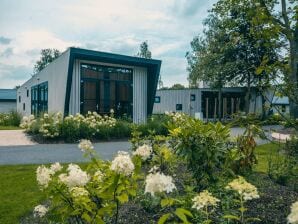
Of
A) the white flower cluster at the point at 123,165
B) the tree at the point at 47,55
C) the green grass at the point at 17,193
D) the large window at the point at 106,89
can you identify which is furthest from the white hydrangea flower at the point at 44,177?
the tree at the point at 47,55

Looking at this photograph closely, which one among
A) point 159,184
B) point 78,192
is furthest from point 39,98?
point 159,184

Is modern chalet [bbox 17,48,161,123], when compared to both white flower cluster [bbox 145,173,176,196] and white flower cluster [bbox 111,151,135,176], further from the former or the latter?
white flower cluster [bbox 145,173,176,196]

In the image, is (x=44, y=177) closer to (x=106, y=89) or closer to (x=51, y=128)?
(x=51, y=128)

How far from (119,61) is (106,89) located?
5.31 feet

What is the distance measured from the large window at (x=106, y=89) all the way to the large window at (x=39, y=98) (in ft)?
17.3

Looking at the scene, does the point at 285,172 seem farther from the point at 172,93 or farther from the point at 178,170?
the point at 172,93

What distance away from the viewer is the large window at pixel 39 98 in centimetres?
2197

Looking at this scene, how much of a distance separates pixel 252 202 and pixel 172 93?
25.3m

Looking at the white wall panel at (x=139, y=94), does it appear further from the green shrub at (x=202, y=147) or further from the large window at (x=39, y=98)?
the green shrub at (x=202, y=147)

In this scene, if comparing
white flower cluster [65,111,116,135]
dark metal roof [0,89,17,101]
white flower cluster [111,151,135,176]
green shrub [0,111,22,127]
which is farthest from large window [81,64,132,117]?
dark metal roof [0,89,17,101]

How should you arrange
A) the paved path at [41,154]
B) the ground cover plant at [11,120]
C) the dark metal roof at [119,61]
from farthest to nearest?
the ground cover plant at [11,120] → the dark metal roof at [119,61] → the paved path at [41,154]

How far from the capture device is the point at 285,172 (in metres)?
5.34

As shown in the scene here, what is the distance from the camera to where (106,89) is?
58.4 feet

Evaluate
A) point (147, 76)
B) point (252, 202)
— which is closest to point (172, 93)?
point (147, 76)
